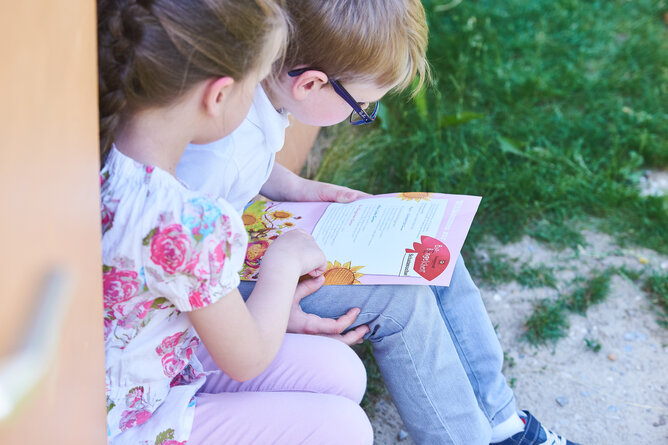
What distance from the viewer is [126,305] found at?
42.6 inches

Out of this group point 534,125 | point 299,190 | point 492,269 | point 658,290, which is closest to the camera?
point 299,190

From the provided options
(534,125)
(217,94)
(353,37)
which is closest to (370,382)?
(353,37)

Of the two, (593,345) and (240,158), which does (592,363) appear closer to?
(593,345)

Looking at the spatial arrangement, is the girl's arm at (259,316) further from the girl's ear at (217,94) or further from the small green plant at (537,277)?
the small green plant at (537,277)

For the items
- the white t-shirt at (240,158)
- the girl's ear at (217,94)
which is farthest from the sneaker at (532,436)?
the girl's ear at (217,94)

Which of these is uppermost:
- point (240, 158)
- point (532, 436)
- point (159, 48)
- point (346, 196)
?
point (159, 48)

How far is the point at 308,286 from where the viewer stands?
1453mm

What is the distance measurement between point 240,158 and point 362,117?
0.31 m

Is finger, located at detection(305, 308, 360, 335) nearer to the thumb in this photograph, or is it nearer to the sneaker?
the thumb

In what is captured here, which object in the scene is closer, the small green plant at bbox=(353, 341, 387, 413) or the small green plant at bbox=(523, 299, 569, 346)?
the small green plant at bbox=(353, 341, 387, 413)

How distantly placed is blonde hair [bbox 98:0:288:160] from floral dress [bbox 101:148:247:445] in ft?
0.31

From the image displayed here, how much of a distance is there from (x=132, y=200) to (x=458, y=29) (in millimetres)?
2731

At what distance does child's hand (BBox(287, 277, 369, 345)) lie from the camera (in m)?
1.45

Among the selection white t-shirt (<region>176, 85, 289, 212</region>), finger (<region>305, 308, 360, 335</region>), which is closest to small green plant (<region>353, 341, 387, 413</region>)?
finger (<region>305, 308, 360, 335</region>)
